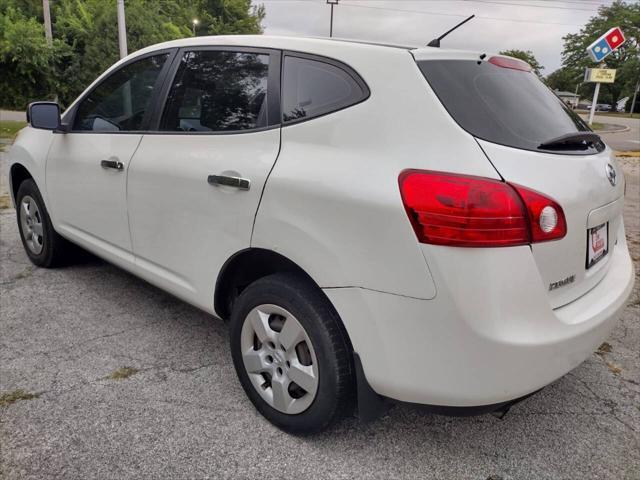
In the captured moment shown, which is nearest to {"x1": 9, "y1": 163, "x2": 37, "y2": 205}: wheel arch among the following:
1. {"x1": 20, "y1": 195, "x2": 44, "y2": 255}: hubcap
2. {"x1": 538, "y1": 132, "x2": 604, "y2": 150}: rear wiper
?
{"x1": 20, "y1": 195, "x2": 44, "y2": 255}: hubcap

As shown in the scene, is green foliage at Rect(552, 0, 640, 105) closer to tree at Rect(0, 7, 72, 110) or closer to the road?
the road

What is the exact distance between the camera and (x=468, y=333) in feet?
5.41

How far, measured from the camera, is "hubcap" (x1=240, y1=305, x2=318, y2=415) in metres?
2.07

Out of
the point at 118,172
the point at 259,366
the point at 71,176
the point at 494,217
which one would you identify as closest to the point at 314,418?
the point at 259,366

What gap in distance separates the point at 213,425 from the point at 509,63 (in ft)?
6.83

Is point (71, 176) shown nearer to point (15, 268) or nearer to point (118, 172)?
point (118, 172)

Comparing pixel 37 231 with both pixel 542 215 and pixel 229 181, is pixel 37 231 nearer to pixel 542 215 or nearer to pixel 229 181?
pixel 229 181

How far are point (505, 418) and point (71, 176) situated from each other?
117 inches

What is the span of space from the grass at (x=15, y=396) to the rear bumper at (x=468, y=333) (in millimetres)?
1618

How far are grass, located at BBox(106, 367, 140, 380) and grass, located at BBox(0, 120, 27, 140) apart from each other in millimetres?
13364

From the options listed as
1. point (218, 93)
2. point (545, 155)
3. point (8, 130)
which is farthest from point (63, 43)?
point (545, 155)

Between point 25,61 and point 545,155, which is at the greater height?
point 25,61

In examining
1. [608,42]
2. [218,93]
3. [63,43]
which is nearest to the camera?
[218,93]

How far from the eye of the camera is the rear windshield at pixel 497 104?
5.94ft
